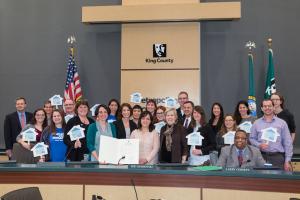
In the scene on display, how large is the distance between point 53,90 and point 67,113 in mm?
2672

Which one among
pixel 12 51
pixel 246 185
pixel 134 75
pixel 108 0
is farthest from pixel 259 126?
pixel 12 51

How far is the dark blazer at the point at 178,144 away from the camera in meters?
4.46

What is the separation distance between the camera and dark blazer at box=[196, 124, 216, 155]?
4.70 metres

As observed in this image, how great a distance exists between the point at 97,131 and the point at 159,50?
10.1 feet

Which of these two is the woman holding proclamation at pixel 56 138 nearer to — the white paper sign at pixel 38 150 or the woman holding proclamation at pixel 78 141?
the woman holding proclamation at pixel 78 141

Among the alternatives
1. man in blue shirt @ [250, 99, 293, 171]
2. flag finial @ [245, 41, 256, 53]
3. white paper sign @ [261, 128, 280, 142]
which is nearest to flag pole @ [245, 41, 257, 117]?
flag finial @ [245, 41, 256, 53]

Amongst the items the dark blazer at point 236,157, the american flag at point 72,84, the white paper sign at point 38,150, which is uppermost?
Result: the american flag at point 72,84

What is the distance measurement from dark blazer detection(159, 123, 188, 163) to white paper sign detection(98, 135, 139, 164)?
26.1 inches

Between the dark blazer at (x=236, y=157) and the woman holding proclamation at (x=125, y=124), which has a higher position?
the woman holding proclamation at (x=125, y=124)

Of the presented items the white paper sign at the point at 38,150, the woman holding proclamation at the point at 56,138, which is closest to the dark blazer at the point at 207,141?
the woman holding proclamation at the point at 56,138

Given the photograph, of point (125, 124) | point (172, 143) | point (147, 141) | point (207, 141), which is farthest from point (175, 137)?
point (125, 124)

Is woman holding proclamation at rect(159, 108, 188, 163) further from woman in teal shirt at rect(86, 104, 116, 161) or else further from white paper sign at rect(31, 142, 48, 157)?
white paper sign at rect(31, 142, 48, 157)

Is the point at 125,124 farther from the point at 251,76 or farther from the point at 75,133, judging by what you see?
the point at 251,76

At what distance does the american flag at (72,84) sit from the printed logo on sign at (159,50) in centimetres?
170
